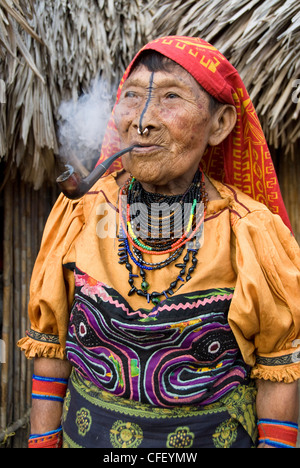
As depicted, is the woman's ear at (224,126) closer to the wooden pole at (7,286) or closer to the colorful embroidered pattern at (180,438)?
the colorful embroidered pattern at (180,438)

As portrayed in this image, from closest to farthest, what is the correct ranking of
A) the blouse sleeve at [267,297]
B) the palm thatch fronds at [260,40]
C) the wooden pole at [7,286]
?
the blouse sleeve at [267,297] → the palm thatch fronds at [260,40] → the wooden pole at [7,286]

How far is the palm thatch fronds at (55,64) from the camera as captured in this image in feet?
7.79

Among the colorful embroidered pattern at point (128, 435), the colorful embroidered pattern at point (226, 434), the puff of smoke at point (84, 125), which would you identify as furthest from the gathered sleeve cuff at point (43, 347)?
the puff of smoke at point (84, 125)

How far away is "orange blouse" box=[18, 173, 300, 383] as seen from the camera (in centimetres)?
145

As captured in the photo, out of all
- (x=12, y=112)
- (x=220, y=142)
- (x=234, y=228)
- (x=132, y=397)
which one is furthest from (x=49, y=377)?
(x=12, y=112)

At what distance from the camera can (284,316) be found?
4.81ft

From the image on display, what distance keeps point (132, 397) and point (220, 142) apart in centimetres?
86

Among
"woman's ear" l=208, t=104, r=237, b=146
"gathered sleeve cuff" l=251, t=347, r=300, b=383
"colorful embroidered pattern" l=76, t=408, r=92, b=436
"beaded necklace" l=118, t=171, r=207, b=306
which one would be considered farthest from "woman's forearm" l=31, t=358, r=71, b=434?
"woman's ear" l=208, t=104, r=237, b=146

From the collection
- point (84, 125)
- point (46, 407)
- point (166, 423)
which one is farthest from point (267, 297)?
point (84, 125)

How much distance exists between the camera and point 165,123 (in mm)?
1451

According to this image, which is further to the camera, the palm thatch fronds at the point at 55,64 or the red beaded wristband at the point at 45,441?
the palm thatch fronds at the point at 55,64

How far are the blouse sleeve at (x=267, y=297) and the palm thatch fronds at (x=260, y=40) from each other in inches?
37.8

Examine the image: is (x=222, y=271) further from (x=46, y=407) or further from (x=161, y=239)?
(x=46, y=407)

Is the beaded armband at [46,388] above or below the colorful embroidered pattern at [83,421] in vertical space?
above
